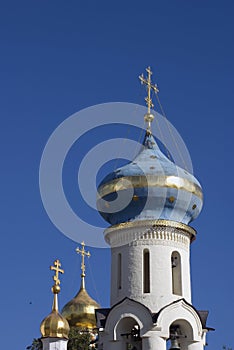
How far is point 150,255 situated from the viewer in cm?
1488

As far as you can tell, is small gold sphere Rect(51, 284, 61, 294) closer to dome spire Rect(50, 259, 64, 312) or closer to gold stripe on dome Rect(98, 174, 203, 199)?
dome spire Rect(50, 259, 64, 312)

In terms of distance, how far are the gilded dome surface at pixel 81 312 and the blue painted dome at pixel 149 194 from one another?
5.44m

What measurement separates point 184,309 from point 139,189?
2465 millimetres

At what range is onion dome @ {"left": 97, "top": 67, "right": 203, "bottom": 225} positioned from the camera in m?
15.2

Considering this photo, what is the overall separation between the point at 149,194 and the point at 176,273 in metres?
1.58

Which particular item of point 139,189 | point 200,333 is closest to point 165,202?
point 139,189

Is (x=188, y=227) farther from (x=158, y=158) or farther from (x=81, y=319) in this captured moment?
(x=81, y=319)

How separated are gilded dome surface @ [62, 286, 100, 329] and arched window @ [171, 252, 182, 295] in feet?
Answer: 19.0

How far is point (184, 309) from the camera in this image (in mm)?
14352

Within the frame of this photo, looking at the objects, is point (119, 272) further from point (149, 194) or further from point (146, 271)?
point (149, 194)

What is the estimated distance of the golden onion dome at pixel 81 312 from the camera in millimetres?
20289

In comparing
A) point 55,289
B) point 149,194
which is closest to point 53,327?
point 55,289

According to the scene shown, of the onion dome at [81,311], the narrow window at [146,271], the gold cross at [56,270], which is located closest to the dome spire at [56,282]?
the gold cross at [56,270]

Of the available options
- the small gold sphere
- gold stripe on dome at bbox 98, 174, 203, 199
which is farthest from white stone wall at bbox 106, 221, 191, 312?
the small gold sphere
